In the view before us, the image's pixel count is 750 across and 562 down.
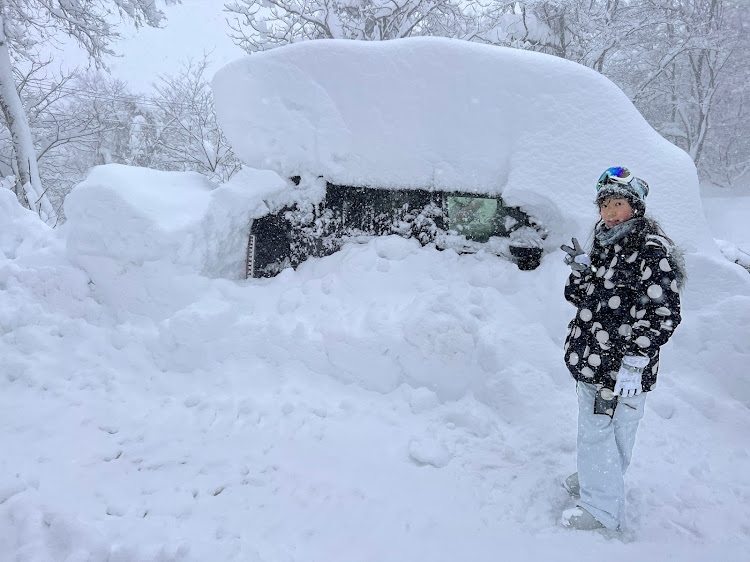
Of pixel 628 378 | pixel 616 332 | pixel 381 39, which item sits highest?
pixel 381 39

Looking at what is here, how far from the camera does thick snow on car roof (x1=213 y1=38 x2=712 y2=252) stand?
3.48 meters

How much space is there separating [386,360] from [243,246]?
181 centimetres

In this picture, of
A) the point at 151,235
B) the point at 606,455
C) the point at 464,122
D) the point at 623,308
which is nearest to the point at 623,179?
the point at 623,308

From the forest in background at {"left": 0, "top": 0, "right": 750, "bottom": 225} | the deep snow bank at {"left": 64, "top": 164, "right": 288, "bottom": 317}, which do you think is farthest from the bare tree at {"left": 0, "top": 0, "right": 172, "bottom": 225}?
the deep snow bank at {"left": 64, "top": 164, "right": 288, "bottom": 317}

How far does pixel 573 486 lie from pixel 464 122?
2.78 m

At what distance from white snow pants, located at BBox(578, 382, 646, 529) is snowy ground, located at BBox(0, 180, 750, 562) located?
0.15 metres

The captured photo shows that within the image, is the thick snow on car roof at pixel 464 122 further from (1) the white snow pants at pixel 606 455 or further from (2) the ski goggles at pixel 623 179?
(1) the white snow pants at pixel 606 455

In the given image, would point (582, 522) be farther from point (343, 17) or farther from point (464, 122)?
point (343, 17)

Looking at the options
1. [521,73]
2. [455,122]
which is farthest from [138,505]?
[521,73]

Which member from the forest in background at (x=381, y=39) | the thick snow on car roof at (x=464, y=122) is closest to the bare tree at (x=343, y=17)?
the forest in background at (x=381, y=39)

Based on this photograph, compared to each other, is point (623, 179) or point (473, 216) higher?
point (623, 179)

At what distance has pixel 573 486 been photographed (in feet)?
7.90

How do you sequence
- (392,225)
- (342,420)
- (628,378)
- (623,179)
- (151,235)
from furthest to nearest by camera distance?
(392,225) → (151,235) → (342,420) → (623,179) → (628,378)

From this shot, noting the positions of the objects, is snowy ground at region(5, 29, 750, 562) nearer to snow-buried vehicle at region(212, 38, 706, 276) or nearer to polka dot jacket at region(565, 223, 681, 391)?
snow-buried vehicle at region(212, 38, 706, 276)
